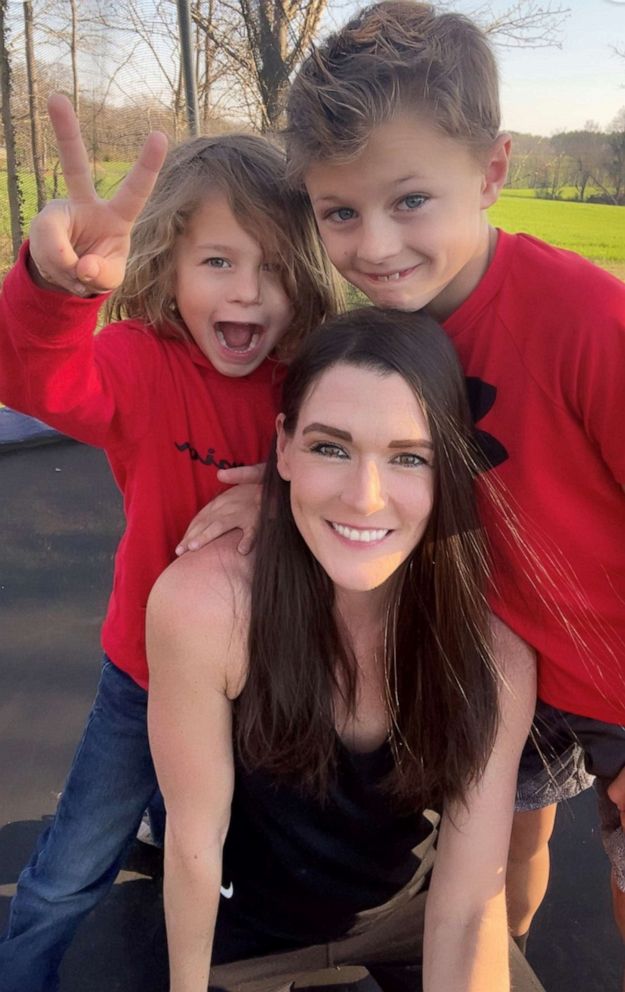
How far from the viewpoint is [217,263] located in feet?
3.42

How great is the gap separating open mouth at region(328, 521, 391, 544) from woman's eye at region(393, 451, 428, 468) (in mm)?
70

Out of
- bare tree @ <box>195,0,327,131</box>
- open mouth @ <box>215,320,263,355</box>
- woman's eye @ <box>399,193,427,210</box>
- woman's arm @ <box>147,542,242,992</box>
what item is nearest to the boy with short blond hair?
woman's eye @ <box>399,193,427,210</box>

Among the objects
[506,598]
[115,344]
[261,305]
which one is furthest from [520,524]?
[115,344]

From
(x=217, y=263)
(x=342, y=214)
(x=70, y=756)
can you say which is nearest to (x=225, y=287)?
(x=217, y=263)

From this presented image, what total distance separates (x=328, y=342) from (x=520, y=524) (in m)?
0.29

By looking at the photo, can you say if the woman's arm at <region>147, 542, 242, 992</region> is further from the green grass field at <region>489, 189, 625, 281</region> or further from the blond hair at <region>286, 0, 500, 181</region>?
the green grass field at <region>489, 189, 625, 281</region>

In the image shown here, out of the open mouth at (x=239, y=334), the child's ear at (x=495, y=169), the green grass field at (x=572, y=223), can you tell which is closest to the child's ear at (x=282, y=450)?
the open mouth at (x=239, y=334)

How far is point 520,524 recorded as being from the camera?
2.88ft

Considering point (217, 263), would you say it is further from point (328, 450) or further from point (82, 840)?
point (82, 840)

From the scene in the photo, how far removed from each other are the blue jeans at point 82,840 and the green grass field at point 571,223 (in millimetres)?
6862

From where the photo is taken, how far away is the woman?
81 cm

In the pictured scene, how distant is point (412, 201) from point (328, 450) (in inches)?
11.2

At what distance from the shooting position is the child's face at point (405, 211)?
2.75ft

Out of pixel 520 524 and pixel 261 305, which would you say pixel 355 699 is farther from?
pixel 261 305
